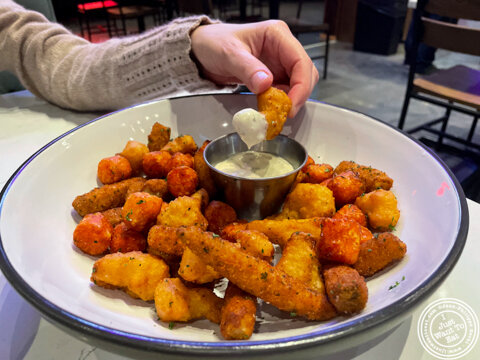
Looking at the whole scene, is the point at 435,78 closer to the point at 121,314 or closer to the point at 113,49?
the point at 113,49

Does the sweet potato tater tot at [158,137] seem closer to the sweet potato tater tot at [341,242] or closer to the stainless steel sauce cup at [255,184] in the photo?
the stainless steel sauce cup at [255,184]

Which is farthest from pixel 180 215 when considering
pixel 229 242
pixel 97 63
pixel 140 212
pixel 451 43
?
pixel 451 43

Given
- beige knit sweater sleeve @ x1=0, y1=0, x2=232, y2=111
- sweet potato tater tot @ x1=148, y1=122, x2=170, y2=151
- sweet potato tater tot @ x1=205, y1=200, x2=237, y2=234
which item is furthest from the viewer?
beige knit sweater sleeve @ x1=0, y1=0, x2=232, y2=111

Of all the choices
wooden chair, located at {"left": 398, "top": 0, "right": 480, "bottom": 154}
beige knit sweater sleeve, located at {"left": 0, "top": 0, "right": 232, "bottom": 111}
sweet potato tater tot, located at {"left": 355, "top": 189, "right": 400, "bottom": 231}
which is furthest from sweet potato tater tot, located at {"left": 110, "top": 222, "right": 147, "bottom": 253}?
wooden chair, located at {"left": 398, "top": 0, "right": 480, "bottom": 154}

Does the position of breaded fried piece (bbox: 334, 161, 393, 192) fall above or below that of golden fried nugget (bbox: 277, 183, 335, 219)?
above

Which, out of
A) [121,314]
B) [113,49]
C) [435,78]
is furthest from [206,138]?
[435,78]

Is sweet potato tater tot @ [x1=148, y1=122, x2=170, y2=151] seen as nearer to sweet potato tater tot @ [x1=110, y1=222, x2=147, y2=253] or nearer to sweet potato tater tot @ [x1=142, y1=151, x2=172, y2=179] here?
sweet potato tater tot @ [x1=142, y1=151, x2=172, y2=179]

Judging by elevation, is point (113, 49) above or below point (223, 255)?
above
